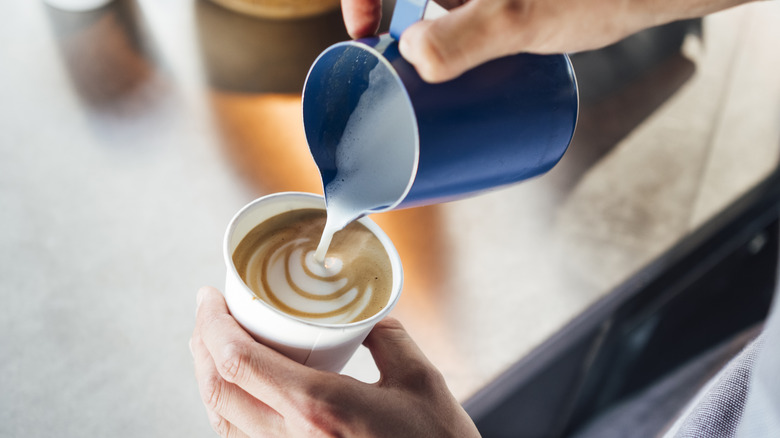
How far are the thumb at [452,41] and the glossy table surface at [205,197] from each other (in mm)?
528

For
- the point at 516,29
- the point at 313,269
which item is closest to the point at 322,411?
the point at 313,269

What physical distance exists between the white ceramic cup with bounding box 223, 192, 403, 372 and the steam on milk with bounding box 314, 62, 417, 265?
103 millimetres

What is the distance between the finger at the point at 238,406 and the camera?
790mm

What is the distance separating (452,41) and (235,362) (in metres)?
0.41

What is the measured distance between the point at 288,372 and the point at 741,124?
1301 millimetres

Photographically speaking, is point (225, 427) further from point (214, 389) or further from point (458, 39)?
point (458, 39)

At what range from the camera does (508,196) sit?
1.29 meters

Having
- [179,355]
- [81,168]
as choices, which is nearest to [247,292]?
[179,355]

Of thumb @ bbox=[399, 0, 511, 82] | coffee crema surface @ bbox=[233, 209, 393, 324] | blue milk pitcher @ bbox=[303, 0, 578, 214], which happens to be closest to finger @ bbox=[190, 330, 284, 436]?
coffee crema surface @ bbox=[233, 209, 393, 324]

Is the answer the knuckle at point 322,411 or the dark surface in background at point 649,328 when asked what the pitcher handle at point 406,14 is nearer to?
the knuckle at point 322,411

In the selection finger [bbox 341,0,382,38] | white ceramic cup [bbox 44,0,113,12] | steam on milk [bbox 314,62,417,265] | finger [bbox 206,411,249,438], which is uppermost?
white ceramic cup [bbox 44,0,113,12]

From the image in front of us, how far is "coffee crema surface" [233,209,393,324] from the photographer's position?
87cm

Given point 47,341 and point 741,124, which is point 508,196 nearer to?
point 741,124

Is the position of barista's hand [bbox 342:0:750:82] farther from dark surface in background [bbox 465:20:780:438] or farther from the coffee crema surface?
dark surface in background [bbox 465:20:780:438]
